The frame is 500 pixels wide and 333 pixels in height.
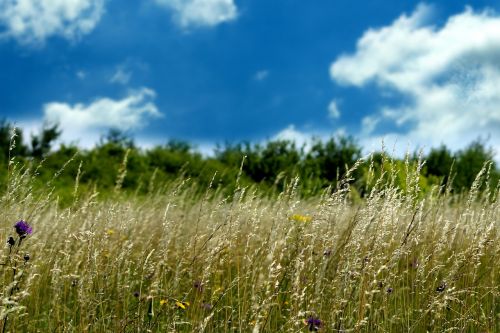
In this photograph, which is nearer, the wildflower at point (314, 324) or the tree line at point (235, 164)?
the wildflower at point (314, 324)

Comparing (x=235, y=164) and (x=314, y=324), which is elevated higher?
(x=235, y=164)

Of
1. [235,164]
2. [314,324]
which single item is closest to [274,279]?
[314,324]

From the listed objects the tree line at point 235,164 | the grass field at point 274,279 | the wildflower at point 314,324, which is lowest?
the wildflower at point 314,324

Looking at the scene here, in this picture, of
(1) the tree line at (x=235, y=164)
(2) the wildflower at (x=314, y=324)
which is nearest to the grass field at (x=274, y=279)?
(2) the wildflower at (x=314, y=324)

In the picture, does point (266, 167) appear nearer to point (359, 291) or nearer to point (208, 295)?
point (208, 295)

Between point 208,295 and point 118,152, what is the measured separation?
39.7ft

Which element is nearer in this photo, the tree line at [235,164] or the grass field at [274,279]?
the grass field at [274,279]

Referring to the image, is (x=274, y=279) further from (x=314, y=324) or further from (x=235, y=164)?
(x=235, y=164)

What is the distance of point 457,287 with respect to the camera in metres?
3.44

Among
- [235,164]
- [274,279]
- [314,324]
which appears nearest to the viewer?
[314,324]

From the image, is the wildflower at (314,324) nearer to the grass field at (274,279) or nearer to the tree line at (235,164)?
the grass field at (274,279)

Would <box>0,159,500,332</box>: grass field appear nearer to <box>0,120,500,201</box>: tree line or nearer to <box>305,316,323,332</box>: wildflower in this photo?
<box>305,316,323,332</box>: wildflower

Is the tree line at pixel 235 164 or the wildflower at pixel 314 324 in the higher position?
the tree line at pixel 235 164

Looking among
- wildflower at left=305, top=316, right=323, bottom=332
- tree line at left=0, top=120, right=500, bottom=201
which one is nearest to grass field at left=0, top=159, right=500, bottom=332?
wildflower at left=305, top=316, right=323, bottom=332
